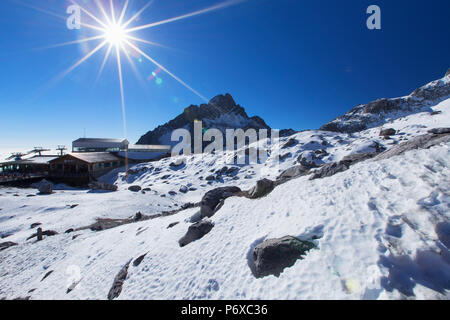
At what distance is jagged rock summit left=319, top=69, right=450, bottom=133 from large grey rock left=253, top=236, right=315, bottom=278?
9983 cm

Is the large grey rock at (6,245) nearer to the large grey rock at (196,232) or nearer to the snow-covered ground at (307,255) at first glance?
the snow-covered ground at (307,255)

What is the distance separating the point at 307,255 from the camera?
432 cm

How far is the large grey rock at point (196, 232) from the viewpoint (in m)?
7.59

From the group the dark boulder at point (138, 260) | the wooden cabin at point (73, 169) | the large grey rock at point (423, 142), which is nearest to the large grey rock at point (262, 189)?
the large grey rock at point (423, 142)

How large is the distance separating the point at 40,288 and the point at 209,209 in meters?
8.57

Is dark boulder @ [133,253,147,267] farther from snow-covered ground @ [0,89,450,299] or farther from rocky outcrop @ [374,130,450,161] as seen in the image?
rocky outcrop @ [374,130,450,161]

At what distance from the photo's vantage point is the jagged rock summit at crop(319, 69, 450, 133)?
8981 centimetres

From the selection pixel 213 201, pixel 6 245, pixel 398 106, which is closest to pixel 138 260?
pixel 213 201

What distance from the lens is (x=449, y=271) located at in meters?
3.27

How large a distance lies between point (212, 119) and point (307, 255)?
130120 millimetres

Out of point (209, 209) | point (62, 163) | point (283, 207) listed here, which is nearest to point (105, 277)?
point (209, 209)

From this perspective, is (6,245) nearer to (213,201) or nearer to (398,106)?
(213,201)

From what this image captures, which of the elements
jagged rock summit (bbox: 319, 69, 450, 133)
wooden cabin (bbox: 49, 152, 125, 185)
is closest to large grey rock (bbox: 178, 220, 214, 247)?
wooden cabin (bbox: 49, 152, 125, 185)

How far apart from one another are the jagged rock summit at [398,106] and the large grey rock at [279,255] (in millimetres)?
99833
